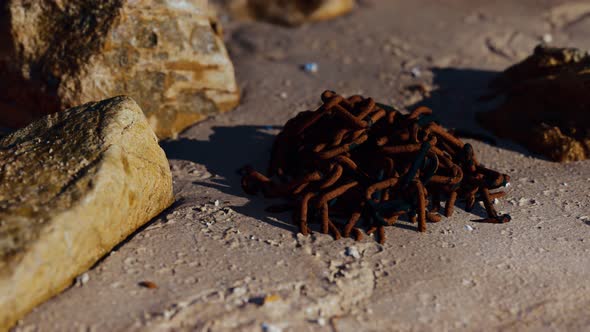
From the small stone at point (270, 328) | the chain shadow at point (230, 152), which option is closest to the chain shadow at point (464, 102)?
the chain shadow at point (230, 152)

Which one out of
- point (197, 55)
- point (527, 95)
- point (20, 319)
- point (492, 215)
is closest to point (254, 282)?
point (20, 319)

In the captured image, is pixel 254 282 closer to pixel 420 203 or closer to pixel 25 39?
pixel 420 203

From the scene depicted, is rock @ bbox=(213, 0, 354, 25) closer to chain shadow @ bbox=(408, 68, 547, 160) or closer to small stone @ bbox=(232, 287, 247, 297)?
chain shadow @ bbox=(408, 68, 547, 160)

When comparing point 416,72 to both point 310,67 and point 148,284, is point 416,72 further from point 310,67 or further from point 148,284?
point 148,284

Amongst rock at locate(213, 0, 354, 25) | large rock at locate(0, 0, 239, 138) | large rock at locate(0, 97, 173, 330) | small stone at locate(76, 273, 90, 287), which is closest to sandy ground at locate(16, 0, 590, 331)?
small stone at locate(76, 273, 90, 287)

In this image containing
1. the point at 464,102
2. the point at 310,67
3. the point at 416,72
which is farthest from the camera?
the point at 310,67

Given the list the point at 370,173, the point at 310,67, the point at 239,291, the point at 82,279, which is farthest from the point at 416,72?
the point at 82,279

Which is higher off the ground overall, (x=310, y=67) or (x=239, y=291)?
(x=310, y=67)
